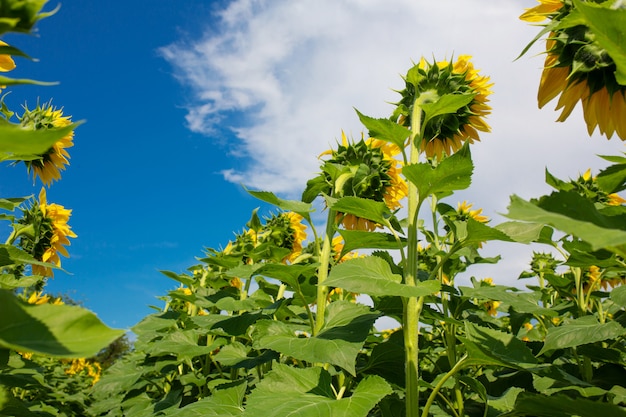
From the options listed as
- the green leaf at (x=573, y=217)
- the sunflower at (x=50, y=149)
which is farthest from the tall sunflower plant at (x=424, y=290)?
the sunflower at (x=50, y=149)

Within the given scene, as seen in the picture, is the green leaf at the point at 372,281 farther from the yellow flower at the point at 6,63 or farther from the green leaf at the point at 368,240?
→ the yellow flower at the point at 6,63

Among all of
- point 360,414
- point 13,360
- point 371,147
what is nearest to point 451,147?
point 371,147

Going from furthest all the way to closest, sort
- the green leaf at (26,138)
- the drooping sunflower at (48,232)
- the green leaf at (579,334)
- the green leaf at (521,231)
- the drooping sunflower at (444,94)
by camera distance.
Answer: the drooping sunflower at (48,232), the drooping sunflower at (444,94), the green leaf at (579,334), the green leaf at (521,231), the green leaf at (26,138)

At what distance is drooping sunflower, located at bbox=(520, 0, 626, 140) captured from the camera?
4.41ft

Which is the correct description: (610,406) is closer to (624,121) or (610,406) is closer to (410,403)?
(410,403)

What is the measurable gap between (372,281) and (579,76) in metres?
0.91

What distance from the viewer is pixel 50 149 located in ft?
10.9

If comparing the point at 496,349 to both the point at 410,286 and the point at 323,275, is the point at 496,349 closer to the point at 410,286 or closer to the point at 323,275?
the point at 410,286

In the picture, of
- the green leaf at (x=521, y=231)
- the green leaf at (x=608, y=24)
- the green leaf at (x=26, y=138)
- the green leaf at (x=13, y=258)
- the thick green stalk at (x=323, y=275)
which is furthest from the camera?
the thick green stalk at (x=323, y=275)

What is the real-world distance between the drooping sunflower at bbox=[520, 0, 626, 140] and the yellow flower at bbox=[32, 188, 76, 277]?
3.43 meters

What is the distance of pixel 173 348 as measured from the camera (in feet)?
6.97

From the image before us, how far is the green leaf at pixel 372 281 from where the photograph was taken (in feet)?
3.46

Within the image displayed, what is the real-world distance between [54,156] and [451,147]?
107 inches

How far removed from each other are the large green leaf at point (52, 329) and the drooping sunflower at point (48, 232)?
134 inches
